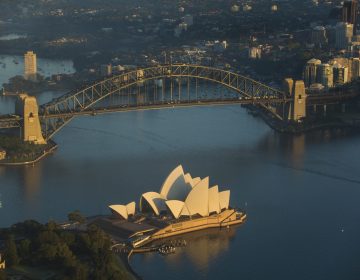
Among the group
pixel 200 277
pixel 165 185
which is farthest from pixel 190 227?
pixel 200 277

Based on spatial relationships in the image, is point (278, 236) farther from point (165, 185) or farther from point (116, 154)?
point (116, 154)

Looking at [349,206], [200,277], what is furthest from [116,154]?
[200,277]

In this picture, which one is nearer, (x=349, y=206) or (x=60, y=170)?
(x=349, y=206)

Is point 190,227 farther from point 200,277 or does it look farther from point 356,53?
point 356,53

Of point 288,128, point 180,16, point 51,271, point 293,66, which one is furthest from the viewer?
point 180,16

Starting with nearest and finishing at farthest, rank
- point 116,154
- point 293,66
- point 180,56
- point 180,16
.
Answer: point 116,154 < point 293,66 < point 180,56 < point 180,16

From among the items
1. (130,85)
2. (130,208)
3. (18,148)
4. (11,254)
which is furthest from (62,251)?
(130,85)

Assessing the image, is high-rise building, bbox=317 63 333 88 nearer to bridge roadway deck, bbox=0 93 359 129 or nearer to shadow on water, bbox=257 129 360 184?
bridge roadway deck, bbox=0 93 359 129
